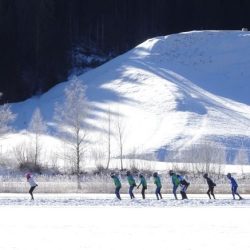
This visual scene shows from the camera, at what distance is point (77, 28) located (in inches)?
3137

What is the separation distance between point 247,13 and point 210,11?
425 centimetres

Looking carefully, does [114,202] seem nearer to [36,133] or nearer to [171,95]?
[36,133]

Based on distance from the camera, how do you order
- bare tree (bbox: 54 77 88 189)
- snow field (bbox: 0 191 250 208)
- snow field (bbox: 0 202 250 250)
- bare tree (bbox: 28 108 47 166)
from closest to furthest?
snow field (bbox: 0 202 250 250) → snow field (bbox: 0 191 250 208) → bare tree (bbox: 54 77 88 189) → bare tree (bbox: 28 108 47 166)

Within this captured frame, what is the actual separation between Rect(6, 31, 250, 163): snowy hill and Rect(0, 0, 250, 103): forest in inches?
111

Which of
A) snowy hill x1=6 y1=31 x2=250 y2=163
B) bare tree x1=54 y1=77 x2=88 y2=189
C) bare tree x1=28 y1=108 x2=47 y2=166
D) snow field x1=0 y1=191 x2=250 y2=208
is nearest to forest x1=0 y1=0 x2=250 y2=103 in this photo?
snowy hill x1=6 y1=31 x2=250 y2=163

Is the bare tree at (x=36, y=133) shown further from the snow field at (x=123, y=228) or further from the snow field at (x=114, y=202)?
the snow field at (x=123, y=228)

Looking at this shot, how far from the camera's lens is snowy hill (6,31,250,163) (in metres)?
52.5

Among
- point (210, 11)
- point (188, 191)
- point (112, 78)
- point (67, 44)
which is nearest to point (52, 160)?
point (188, 191)

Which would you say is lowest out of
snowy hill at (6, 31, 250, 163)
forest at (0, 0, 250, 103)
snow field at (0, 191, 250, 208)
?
snow field at (0, 191, 250, 208)

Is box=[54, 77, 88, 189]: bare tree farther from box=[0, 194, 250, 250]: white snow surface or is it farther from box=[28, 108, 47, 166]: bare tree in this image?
box=[0, 194, 250, 250]: white snow surface

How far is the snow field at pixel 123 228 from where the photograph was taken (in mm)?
17359

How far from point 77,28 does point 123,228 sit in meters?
60.8

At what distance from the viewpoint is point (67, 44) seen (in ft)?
239

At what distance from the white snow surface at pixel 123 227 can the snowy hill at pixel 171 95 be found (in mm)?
22730
